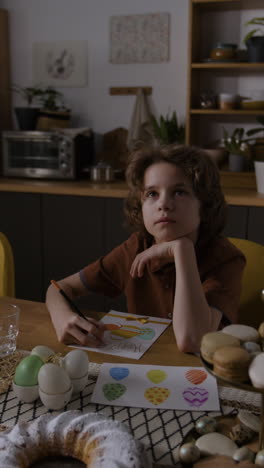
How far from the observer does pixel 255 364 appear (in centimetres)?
60

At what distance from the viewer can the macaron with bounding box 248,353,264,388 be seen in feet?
1.91

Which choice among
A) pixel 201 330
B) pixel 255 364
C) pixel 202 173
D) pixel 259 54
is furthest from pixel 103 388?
pixel 259 54

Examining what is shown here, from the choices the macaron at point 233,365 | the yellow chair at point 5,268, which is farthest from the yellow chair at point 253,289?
the macaron at point 233,365

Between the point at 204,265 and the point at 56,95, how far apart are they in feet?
8.25

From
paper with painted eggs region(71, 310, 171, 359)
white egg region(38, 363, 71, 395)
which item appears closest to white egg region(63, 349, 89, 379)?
white egg region(38, 363, 71, 395)

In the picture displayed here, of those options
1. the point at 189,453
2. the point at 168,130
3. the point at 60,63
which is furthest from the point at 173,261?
the point at 60,63

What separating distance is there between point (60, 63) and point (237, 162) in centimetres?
149

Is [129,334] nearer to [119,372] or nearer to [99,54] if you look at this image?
[119,372]

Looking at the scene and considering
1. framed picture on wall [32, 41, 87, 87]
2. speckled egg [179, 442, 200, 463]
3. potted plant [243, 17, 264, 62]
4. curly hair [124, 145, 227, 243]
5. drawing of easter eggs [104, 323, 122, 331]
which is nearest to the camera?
speckled egg [179, 442, 200, 463]

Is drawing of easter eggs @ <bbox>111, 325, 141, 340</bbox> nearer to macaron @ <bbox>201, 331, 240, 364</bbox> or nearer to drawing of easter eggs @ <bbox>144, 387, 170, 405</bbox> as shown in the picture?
drawing of easter eggs @ <bbox>144, 387, 170, 405</bbox>

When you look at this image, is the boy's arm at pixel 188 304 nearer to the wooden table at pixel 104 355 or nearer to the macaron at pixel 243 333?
the wooden table at pixel 104 355

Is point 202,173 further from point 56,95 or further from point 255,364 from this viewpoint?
point 56,95

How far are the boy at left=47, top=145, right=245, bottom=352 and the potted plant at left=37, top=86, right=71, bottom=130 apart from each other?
Answer: 191 cm

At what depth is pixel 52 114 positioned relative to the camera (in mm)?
3285
